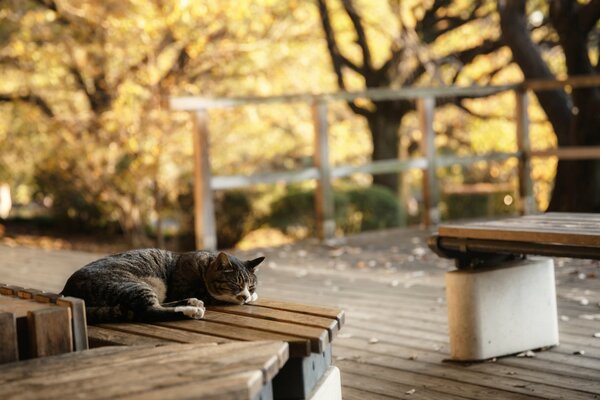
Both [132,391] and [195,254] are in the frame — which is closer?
[132,391]

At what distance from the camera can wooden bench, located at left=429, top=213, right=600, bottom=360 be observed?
3455mm

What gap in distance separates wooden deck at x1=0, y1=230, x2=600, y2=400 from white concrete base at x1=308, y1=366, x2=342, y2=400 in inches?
17.4

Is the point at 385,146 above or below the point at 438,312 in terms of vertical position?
above

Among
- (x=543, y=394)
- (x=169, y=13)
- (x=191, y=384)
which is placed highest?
(x=169, y=13)

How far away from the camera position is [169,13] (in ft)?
28.6

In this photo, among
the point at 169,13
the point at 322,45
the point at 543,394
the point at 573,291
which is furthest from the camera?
the point at 322,45

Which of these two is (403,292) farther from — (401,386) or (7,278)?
(7,278)

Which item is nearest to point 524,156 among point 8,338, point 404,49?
point 404,49

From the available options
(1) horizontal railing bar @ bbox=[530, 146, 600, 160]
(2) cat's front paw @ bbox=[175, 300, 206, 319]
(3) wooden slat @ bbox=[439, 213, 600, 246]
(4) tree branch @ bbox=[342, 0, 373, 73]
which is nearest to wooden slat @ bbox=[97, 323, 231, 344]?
(2) cat's front paw @ bbox=[175, 300, 206, 319]

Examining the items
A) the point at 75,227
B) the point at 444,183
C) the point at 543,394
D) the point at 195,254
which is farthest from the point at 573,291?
the point at 444,183

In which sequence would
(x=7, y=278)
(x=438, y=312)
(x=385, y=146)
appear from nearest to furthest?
(x=438, y=312), (x=7, y=278), (x=385, y=146)

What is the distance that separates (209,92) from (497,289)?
729 cm

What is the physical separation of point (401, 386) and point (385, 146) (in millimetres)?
9144

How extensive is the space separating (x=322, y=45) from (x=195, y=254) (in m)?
11.3
